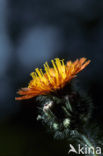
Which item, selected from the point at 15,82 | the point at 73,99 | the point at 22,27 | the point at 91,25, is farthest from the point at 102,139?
the point at 22,27

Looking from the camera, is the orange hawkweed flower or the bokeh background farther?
the bokeh background

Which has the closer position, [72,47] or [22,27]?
[72,47]

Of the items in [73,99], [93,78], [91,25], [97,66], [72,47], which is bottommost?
[73,99]

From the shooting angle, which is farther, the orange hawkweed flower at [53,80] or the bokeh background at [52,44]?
the bokeh background at [52,44]

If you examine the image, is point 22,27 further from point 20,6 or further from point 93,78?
point 93,78

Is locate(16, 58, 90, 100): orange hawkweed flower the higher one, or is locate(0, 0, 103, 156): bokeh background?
locate(0, 0, 103, 156): bokeh background

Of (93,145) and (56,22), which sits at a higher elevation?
(56,22)

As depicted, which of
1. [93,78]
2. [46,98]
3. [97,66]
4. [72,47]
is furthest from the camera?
[72,47]

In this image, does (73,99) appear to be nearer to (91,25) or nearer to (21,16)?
(91,25)

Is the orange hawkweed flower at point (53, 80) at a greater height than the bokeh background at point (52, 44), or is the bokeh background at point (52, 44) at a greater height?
the bokeh background at point (52, 44)

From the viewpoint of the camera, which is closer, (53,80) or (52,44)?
(53,80)

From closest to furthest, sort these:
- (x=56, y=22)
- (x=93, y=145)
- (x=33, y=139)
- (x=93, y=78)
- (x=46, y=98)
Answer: (x=93, y=145), (x=46, y=98), (x=33, y=139), (x=93, y=78), (x=56, y=22)
